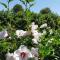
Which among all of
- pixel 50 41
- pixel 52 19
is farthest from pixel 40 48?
pixel 52 19

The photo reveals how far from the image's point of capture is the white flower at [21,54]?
170 centimetres

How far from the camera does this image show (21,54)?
5.71 ft

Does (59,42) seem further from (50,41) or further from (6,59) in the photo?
(6,59)

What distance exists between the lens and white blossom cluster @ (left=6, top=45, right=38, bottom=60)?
170 centimetres

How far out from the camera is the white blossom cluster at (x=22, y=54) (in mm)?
1700

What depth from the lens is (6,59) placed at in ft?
5.61

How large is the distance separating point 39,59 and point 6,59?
0.77ft

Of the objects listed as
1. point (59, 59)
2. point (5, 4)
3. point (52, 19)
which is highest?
point (52, 19)

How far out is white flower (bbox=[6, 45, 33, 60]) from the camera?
5.57 feet

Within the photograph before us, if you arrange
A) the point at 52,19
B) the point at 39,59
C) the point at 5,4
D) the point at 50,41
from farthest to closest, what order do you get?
the point at 52,19
the point at 5,4
the point at 50,41
the point at 39,59

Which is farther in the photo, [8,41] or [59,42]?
[59,42]

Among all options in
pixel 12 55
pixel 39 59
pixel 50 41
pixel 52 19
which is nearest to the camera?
pixel 12 55

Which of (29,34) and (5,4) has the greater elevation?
(5,4)

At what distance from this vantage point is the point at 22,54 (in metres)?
1.74
